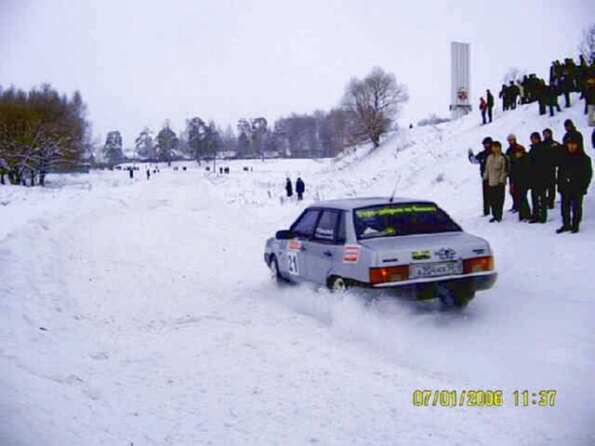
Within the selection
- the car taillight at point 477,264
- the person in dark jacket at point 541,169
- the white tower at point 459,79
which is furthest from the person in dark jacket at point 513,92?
the car taillight at point 477,264

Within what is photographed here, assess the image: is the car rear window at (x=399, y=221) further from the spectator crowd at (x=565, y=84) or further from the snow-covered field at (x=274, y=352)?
the spectator crowd at (x=565, y=84)

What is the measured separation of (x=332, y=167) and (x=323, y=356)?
50211 mm

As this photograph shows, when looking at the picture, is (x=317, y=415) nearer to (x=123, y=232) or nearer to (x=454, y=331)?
(x=454, y=331)

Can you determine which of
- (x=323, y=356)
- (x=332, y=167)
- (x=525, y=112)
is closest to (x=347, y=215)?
(x=323, y=356)

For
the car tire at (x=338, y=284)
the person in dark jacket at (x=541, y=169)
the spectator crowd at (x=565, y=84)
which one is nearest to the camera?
the car tire at (x=338, y=284)

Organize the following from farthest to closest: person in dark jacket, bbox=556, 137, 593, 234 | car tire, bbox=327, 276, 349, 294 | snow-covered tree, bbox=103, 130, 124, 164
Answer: snow-covered tree, bbox=103, 130, 124, 164 < person in dark jacket, bbox=556, 137, 593, 234 < car tire, bbox=327, 276, 349, 294

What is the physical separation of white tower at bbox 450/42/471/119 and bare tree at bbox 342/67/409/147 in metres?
10.9

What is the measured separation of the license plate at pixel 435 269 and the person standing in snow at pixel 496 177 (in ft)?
19.1

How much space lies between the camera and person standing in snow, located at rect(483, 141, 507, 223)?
444 inches

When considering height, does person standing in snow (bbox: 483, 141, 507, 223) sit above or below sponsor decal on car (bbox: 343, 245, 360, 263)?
above

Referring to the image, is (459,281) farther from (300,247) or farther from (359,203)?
(300,247)

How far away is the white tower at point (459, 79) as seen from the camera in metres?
40.9

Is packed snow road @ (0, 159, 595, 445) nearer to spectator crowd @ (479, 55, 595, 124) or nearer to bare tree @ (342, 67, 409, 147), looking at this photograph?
spectator crowd @ (479, 55, 595, 124)
